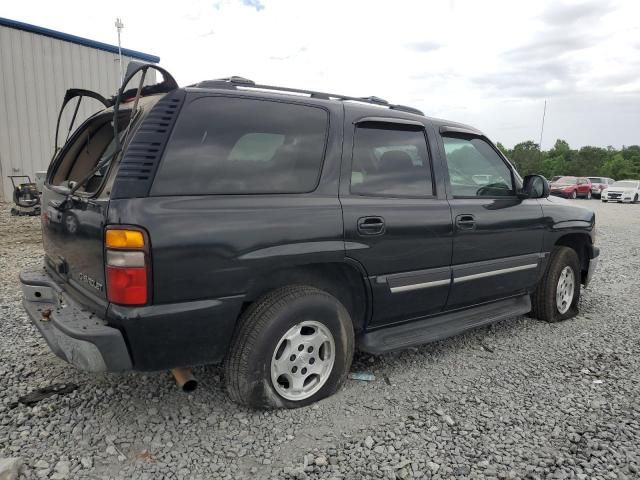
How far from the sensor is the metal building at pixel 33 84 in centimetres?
1322

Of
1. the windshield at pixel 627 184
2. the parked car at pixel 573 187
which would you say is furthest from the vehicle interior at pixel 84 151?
the windshield at pixel 627 184

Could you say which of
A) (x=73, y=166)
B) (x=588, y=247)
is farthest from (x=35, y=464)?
(x=588, y=247)

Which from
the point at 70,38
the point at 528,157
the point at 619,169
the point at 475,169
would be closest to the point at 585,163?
the point at 619,169

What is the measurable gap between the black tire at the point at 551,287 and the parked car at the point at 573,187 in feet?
84.5

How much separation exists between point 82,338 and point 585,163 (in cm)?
8093

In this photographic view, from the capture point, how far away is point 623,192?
26.6m

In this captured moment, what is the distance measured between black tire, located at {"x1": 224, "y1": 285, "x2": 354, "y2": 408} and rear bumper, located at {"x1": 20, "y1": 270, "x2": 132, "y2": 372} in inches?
22.0

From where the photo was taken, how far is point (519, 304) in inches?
163

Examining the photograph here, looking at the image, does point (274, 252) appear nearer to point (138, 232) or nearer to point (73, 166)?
point (138, 232)

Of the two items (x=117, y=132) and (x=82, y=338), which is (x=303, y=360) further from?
(x=117, y=132)

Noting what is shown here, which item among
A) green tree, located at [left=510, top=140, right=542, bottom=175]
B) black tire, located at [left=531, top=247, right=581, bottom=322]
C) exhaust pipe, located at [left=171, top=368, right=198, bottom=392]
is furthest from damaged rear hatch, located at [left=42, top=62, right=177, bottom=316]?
green tree, located at [left=510, top=140, right=542, bottom=175]

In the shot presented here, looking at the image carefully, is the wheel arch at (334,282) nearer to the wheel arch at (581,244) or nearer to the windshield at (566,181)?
the wheel arch at (581,244)

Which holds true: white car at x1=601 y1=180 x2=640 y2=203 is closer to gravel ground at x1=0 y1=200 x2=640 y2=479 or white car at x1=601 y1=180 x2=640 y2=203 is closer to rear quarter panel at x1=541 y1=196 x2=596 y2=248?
rear quarter panel at x1=541 y1=196 x2=596 y2=248

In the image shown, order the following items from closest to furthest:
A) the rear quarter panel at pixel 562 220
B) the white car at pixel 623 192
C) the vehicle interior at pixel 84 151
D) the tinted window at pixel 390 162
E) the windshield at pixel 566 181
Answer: the tinted window at pixel 390 162 < the vehicle interior at pixel 84 151 < the rear quarter panel at pixel 562 220 < the white car at pixel 623 192 < the windshield at pixel 566 181
